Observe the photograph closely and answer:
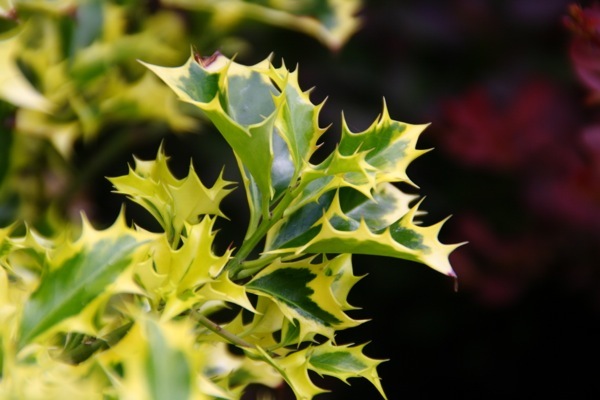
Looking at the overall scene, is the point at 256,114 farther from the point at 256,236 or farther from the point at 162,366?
the point at 162,366

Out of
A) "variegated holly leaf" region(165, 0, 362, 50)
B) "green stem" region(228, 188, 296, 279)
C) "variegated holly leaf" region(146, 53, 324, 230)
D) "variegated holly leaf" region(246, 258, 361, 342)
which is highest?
"variegated holly leaf" region(146, 53, 324, 230)

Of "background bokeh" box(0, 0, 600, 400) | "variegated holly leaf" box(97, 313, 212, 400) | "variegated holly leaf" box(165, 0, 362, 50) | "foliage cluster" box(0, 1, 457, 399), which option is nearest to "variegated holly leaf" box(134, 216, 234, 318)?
"foliage cluster" box(0, 1, 457, 399)

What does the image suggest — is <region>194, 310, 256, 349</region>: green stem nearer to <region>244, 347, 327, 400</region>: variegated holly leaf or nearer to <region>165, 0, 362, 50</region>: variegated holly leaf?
<region>244, 347, 327, 400</region>: variegated holly leaf

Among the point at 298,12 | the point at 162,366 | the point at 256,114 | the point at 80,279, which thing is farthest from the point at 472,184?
the point at 162,366

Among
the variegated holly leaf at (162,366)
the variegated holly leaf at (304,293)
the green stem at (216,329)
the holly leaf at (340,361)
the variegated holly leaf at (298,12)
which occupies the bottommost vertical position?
the variegated holly leaf at (298,12)

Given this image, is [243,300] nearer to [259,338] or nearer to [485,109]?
[259,338]

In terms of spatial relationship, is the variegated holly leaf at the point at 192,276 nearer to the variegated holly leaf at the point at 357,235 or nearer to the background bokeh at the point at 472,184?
the variegated holly leaf at the point at 357,235

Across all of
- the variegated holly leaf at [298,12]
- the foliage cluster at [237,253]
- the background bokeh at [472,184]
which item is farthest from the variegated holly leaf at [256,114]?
the background bokeh at [472,184]
